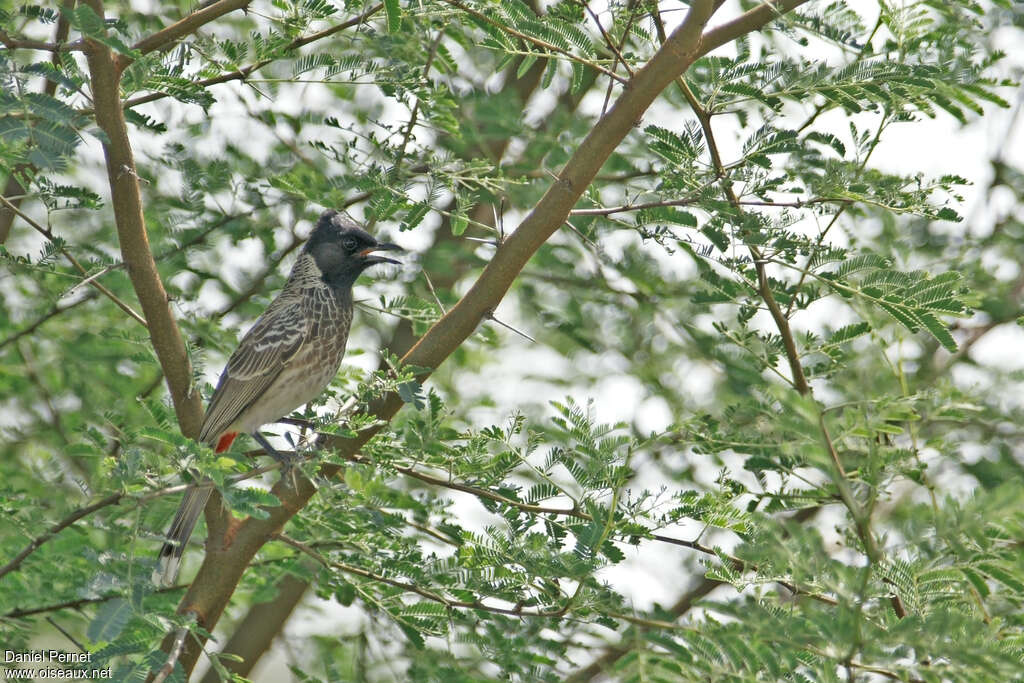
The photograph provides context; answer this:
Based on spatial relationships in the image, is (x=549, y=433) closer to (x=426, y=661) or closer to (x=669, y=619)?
(x=669, y=619)

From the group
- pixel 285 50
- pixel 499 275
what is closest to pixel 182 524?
pixel 499 275

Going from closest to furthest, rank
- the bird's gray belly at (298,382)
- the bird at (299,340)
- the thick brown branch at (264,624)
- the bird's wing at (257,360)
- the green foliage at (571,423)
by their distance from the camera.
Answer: the green foliage at (571,423)
the bird's wing at (257,360)
the bird at (299,340)
the bird's gray belly at (298,382)
the thick brown branch at (264,624)

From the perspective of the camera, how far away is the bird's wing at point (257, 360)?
14.6ft

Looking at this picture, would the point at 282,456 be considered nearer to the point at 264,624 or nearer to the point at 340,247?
the point at 340,247

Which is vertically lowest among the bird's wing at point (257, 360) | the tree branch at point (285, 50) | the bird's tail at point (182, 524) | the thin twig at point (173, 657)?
the thin twig at point (173, 657)

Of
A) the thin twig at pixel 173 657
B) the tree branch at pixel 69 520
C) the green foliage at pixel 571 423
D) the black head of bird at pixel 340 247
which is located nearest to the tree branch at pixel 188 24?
the green foliage at pixel 571 423

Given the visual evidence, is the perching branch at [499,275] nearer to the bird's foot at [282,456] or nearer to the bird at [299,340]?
the bird's foot at [282,456]

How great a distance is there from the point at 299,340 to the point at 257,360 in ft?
0.66

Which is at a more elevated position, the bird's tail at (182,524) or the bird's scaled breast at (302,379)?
the bird's scaled breast at (302,379)

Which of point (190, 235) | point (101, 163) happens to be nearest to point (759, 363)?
point (190, 235)

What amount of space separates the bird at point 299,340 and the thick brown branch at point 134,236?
1.81ft

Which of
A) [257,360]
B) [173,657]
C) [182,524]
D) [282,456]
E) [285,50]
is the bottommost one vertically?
[173,657]

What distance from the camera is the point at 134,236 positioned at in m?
3.49

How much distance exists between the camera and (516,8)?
319 cm
